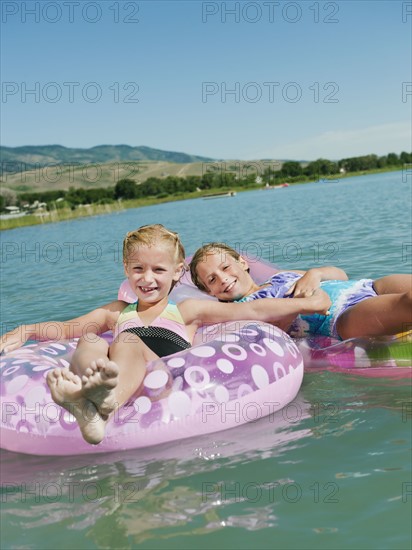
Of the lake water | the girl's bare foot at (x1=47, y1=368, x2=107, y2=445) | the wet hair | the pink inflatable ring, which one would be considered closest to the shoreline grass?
the wet hair

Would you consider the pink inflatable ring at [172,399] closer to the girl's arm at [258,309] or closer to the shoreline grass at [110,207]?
the girl's arm at [258,309]

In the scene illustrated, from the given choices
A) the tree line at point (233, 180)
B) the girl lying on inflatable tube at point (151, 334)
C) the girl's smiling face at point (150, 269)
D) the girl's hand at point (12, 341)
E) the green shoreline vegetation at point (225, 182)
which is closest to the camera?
the girl lying on inflatable tube at point (151, 334)

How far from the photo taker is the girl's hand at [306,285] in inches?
149

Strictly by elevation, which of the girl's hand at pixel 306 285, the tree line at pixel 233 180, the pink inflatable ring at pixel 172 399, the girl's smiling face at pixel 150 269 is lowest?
the pink inflatable ring at pixel 172 399

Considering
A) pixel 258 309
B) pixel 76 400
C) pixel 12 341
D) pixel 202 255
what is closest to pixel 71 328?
pixel 12 341

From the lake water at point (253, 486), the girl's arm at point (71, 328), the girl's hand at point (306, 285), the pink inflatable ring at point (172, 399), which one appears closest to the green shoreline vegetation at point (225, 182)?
the girl's hand at point (306, 285)

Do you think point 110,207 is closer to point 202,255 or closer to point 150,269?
point 202,255

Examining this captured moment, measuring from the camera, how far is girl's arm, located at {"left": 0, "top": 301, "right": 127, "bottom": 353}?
3.59 m

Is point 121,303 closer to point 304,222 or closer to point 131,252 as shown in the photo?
point 131,252

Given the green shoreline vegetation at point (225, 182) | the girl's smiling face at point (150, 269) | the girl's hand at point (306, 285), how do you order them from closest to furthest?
the girl's smiling face at point (150, 269) < the girl's hand at point (306, 285) < the green shoreline vegetation at point (225, 182)

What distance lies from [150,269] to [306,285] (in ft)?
3.29

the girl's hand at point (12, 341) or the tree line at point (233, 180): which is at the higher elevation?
the tree line at point (233, 180)

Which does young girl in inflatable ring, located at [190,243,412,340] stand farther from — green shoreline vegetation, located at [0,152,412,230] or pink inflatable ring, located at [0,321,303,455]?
green shoreline vegetation, located at [0,152,412,230]

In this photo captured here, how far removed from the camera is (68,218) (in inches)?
1507
